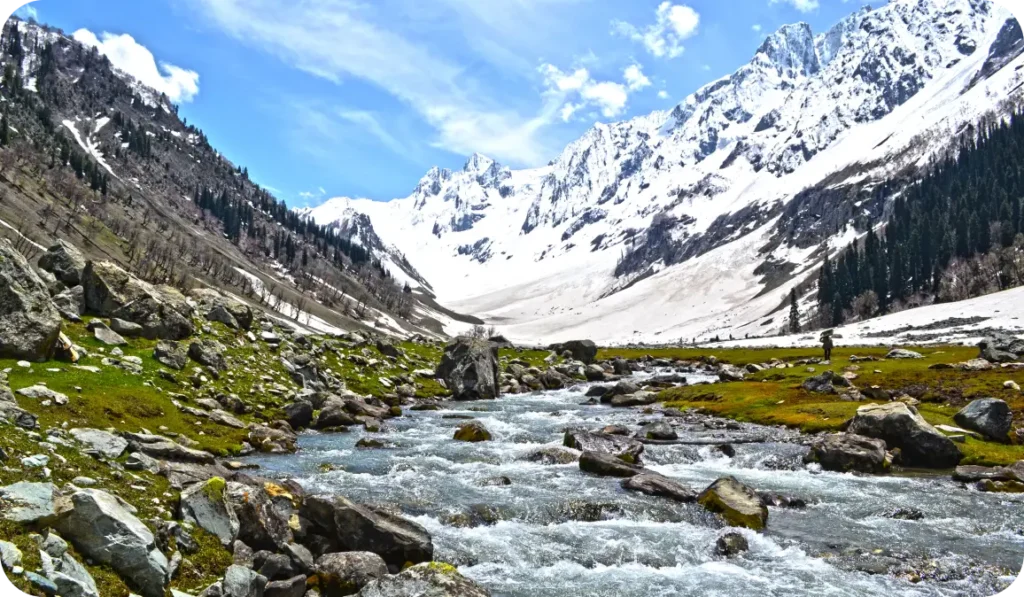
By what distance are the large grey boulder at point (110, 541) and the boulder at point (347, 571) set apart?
4044mm

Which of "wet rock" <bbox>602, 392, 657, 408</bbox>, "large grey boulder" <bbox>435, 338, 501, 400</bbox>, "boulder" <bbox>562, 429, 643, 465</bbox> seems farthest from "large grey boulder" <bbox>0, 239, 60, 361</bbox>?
"wet rock" <bbox>602, 392, 657, 408</bbox>

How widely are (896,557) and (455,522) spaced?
1493 centimetres

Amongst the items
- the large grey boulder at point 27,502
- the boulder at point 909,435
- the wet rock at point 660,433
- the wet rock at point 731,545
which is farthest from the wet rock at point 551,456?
the large grey boulder at point 27,502

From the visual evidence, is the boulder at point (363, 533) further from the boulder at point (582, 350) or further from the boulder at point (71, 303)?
the boulder at point (582, 350)

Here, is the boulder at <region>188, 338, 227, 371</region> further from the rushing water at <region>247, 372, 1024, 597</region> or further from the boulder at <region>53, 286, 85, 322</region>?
the rushing water at <region>247, 372, 1024, 597</region>

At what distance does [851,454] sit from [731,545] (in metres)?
15.7

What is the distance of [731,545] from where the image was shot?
808 inches

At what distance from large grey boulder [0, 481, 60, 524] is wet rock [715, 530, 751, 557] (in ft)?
61.6

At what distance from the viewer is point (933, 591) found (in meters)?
17.6

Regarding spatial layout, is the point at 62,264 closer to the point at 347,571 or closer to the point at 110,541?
the point at 110,541

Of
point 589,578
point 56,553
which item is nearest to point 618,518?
point 589,578

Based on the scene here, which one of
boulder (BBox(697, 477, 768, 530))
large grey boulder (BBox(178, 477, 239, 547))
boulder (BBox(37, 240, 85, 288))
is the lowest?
boulder (BBox(697, 477, 768, 530))

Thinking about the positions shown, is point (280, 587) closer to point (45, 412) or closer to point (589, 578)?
point (589, 578)

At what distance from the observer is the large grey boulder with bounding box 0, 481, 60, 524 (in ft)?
38.9
